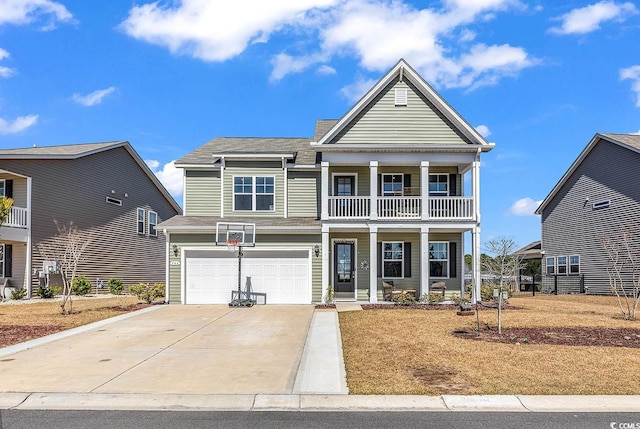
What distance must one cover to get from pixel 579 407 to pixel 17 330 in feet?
43.6

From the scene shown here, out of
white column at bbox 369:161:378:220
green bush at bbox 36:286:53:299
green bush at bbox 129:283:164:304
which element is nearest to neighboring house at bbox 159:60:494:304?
white column at bbox 369:161:378:220

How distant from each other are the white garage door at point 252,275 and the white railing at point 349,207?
2.01m

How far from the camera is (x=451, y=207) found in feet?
66.9

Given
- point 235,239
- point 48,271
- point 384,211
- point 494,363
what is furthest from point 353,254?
point 48,271

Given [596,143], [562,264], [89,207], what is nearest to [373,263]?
[89,207]

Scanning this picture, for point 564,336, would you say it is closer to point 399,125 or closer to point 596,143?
point 399,125

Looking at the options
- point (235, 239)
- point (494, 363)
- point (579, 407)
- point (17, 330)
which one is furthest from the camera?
point (235, 239)

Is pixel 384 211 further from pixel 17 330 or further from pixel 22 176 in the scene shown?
pixel 22 176

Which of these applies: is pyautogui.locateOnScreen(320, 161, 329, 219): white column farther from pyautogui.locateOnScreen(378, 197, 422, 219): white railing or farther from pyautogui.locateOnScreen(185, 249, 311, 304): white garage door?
pyautogui.locateOnScreen(378, 197, 422, 219): white railing

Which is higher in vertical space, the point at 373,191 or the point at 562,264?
the point at 373,191

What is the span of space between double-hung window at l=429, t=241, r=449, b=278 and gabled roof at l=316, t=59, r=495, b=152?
428 centimetres

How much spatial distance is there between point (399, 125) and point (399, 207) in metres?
3.30

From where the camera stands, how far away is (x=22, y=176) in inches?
912

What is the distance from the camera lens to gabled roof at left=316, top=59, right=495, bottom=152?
19.9 m
